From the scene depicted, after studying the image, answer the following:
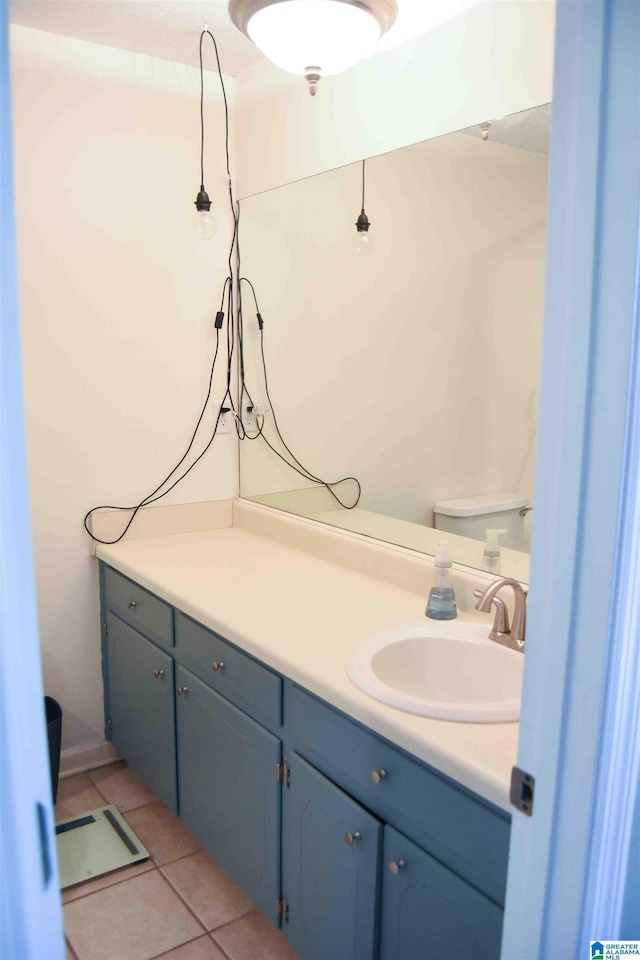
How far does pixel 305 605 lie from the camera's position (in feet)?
6.46

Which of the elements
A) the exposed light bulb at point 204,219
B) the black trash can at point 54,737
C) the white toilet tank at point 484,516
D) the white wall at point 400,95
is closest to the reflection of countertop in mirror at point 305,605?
the white toilet tank at point 484,516

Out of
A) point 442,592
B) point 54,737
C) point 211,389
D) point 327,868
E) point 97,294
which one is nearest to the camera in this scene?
point 327,868

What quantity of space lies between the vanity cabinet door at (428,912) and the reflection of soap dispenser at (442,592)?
58cm

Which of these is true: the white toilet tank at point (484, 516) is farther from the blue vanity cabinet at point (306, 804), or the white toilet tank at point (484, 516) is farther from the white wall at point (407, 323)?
Answer: the blue vanity cabinet at point (306, 804)

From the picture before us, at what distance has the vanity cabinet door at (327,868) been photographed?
1433 mm

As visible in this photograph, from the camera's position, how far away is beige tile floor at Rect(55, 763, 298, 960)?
73.6 inches

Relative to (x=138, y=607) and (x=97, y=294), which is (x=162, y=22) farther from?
(x=138, y=607)

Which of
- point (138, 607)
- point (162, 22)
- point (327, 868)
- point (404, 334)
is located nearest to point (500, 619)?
point (327, 868)

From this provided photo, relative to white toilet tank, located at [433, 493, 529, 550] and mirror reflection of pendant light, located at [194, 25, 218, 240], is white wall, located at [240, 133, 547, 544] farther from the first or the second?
mirror reflection of pendant light, located at [194, 25, 218, 240]

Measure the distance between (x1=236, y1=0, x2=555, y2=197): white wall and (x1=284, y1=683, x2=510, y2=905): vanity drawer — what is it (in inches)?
56.4

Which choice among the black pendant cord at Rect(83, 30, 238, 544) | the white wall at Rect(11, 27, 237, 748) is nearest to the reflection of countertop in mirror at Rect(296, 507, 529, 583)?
the black pendant cord at Rect(83, 30, 238, 544)

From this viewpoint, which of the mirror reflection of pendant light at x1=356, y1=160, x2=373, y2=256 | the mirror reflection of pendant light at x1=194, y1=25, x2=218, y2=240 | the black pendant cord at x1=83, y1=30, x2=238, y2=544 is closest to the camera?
the mirror reflection of pendant light at x1=356, y1=160, x2=373, y2=256

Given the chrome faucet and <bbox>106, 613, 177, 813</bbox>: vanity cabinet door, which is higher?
the chrome faucet

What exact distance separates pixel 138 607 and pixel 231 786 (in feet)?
2.16
